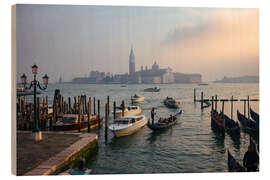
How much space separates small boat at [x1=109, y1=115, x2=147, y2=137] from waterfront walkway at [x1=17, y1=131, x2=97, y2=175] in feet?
8.52

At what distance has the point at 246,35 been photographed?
6.62m

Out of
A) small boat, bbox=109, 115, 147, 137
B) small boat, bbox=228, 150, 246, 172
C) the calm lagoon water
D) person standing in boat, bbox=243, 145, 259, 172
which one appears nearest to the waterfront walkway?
the calm lagoon water

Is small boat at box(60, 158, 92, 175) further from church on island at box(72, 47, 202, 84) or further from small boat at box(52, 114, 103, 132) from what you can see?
small boat at box(52, 114, 103, 132)

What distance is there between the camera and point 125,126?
412 inches

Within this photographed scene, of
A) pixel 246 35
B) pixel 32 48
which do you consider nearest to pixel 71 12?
pixel 32 48

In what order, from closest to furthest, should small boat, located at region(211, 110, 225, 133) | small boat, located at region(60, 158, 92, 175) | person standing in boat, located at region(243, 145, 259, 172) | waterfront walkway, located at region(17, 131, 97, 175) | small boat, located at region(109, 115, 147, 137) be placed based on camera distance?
waterfront walkway, located at region(17, 131, 97, 175) < small boat, located at region(60, 158, 92, 175) < person standing in boat, located at region(243, 145, 259, 172) < small boat, located at region(109, 115, 147, 137) < small boat, located at region(211, 110, 225, 133)

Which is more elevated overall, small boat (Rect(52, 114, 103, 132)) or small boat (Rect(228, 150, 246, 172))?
small boat (Rect(52, 114, 103, 132))

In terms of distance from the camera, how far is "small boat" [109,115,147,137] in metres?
10.1

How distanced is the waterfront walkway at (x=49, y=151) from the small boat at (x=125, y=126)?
2.60 m

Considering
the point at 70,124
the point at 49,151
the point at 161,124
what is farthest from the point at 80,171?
the point at 161,124

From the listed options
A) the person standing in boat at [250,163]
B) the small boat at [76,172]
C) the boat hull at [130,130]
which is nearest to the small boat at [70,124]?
the boat hull at [130,130]

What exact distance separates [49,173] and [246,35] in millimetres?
5807

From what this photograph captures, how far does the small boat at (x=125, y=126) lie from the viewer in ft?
33.2
